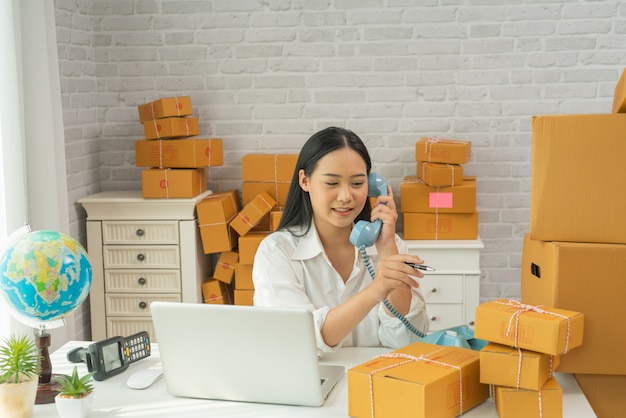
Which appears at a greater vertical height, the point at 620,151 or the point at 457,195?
the point at 620,151

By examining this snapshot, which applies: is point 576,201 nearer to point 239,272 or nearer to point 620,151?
point 620,151

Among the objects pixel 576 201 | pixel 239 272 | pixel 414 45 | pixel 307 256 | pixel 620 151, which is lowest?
pixel 239 272

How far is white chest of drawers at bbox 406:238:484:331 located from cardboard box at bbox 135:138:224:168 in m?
1.13

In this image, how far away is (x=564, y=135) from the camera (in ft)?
6.85

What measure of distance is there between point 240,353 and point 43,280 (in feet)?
1.72

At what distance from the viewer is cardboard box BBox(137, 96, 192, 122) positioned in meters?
4.04

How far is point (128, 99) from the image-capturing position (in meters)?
4.41

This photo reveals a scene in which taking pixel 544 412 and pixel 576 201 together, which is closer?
pixel 544 412

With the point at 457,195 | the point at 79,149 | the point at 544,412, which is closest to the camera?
the point at 544,412

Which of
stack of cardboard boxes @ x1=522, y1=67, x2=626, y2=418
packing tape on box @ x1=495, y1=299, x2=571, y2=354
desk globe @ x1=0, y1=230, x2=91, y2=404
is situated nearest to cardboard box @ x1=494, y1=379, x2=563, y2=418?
packing tape on box @ x1=495, y1=299, x2=571, y2=354

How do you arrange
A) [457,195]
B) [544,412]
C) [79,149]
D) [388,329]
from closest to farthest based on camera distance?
[544,412]
[388,329]
[457,195]
[79,149]

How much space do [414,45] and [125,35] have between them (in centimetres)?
154

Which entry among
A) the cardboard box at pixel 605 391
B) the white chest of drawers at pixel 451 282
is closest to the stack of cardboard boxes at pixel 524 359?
the cardboard box at pixel 605 391

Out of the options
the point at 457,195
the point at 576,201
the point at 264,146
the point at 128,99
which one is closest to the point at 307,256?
the point at 576,201
